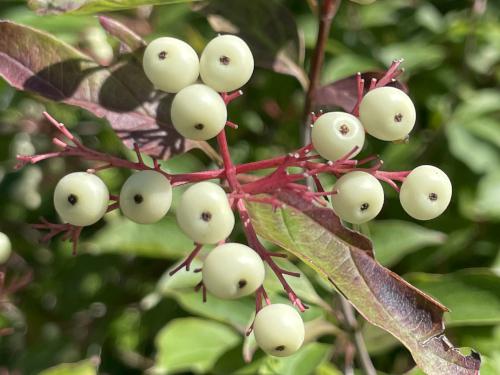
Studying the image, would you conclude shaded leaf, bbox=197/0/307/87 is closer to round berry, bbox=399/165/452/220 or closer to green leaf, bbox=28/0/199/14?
green leaf, bbox=28/0/199/14

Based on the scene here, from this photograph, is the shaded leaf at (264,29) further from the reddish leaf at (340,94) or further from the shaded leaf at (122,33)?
the shaded leaf at (122,33)

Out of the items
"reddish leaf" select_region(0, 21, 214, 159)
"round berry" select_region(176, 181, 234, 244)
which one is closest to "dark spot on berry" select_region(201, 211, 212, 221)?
"round berry" select_region(176, 181, 234, 244)

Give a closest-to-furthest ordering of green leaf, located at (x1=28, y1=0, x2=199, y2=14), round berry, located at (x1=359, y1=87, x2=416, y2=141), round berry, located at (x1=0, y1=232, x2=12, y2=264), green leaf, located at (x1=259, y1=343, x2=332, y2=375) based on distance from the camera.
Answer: round berry, located at (x1=359, y1=87, x2=416, y2=141) < green leaf, located at (x1=28, y1=0, x2=199, y2=14) < round berry, located at (x1=0, y1=232, x2=12, y2=264) < green leaf, located at (x1=259, y1=343, x2=332, y2=375)

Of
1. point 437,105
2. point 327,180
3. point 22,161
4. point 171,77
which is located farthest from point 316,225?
point 437,105

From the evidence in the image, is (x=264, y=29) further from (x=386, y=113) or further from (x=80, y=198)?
(x=80, y=198)

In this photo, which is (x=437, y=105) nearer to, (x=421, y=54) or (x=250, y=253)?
(x=421, y=54)

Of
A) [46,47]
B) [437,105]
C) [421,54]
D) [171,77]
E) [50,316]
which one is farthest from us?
[50,316]

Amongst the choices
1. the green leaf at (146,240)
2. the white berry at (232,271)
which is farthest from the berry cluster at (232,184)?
the green leaf at (146,240)
